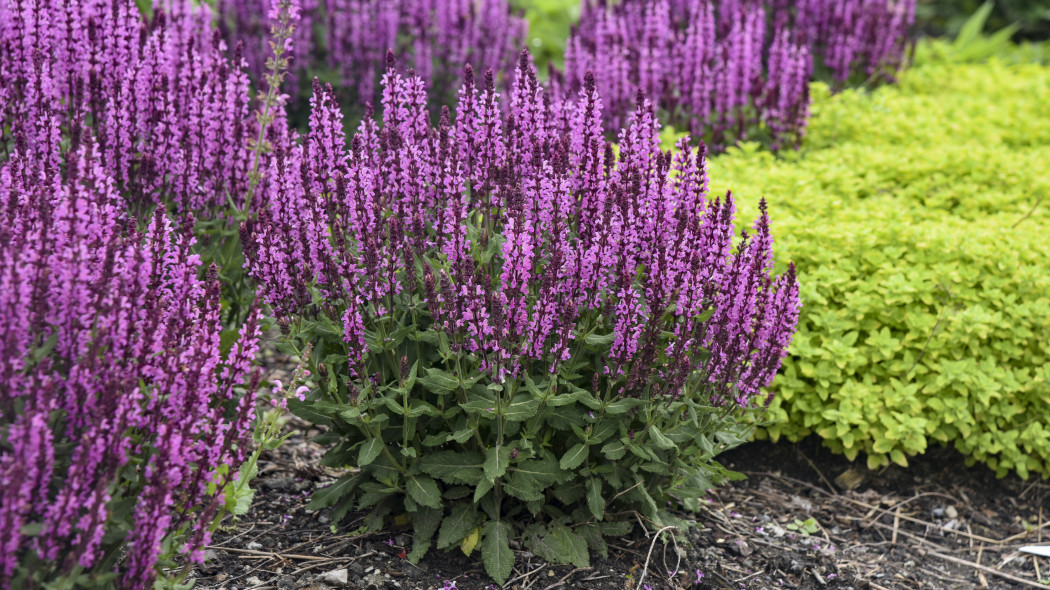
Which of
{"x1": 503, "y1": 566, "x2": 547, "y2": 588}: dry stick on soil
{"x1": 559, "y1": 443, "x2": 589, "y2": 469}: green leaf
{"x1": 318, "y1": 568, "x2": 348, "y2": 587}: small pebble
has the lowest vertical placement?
{"x1": 503, "y1": 566, "x2": 547, "y2": 588}: dry stick on soil

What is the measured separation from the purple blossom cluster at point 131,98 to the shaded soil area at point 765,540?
49.2 inches

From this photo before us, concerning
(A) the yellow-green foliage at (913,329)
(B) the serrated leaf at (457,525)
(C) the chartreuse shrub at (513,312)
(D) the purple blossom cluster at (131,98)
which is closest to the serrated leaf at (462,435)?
(C) the chartreuse shrub at (513,312)

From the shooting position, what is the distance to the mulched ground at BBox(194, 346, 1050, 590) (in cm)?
309

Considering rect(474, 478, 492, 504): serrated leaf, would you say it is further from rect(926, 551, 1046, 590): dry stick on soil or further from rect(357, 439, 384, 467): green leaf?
rect(926, 551, 1046, 590): dry stick on soil

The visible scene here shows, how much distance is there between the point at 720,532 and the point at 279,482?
1.84 metres

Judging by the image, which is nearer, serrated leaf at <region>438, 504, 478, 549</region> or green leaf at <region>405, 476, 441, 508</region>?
green leaf at <region>405, 476, 441, 508</region>

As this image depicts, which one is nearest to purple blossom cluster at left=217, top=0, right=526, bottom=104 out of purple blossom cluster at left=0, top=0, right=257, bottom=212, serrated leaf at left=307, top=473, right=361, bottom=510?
purple blossom cluster at left=0, top=0, right=257, bottom=212

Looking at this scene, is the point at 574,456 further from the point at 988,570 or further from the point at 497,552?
the point at 988,570

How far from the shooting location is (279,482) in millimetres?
3668

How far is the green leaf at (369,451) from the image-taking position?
2762mm

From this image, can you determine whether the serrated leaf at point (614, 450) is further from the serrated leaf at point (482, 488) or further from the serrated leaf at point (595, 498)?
the serrated leaf at point (482, 488)

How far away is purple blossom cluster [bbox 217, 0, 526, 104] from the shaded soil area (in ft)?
10.0

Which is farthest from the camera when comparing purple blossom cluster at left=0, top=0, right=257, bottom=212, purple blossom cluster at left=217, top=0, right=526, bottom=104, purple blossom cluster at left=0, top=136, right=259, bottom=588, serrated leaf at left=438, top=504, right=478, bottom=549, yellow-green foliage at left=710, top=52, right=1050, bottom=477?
purple blossom cluster at left=217, top=0, right=526, bottom=104

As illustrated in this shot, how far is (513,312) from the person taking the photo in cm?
259
